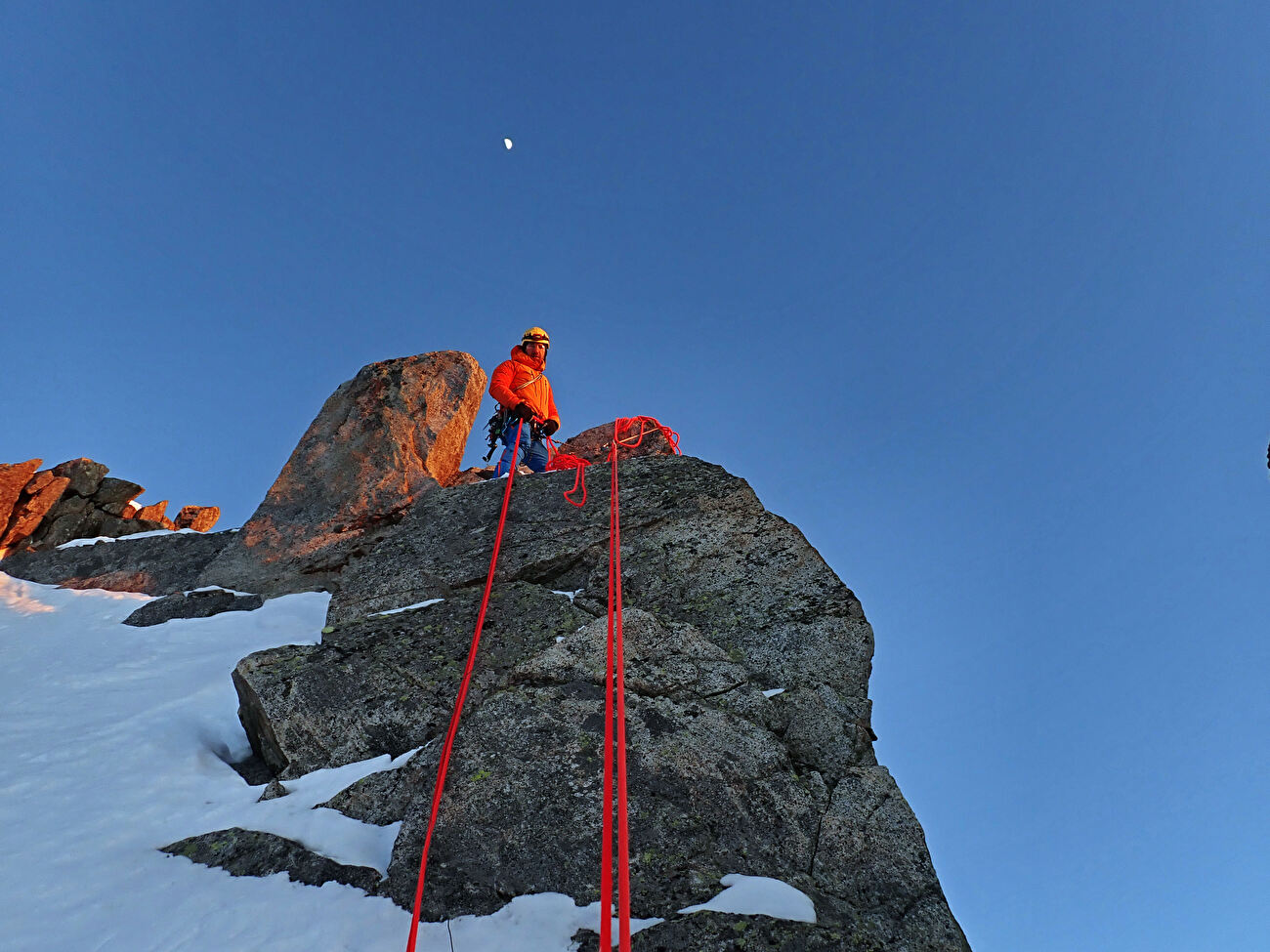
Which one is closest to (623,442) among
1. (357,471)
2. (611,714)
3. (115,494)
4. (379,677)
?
(357,471)

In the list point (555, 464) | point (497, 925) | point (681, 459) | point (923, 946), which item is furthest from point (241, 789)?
point (555, 464)

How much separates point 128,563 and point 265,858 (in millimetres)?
8349

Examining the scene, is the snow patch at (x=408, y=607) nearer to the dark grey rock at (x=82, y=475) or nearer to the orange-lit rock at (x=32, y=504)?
the orange-lit rock at (x=32, y=504)

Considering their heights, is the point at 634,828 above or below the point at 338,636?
below

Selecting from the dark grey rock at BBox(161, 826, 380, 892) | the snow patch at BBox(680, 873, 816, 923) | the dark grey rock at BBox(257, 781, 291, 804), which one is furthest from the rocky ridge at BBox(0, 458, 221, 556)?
the snow patch at BBox(680, 873, 816, 923)

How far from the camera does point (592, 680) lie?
537cm

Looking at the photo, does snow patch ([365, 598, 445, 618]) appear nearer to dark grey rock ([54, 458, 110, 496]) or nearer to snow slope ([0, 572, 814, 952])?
snow slope ([0, 572, 814, 952])

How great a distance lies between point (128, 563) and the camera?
34.6 feet

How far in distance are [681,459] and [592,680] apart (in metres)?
3.66

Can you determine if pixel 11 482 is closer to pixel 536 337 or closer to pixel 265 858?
pixel 536 337

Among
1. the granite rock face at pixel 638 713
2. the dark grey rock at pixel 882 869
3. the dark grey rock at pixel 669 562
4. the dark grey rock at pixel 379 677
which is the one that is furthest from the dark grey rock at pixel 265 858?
the dark grey rock at pixel 669 562

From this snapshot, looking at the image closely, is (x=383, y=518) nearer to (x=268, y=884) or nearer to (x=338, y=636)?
(x=338, y=636)

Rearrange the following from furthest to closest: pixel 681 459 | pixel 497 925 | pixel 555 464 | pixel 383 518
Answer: pixel 555 464
pixel 383 518
pixel 681 459
pixel 497 925

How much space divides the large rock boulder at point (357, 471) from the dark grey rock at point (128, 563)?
907 millimetres
